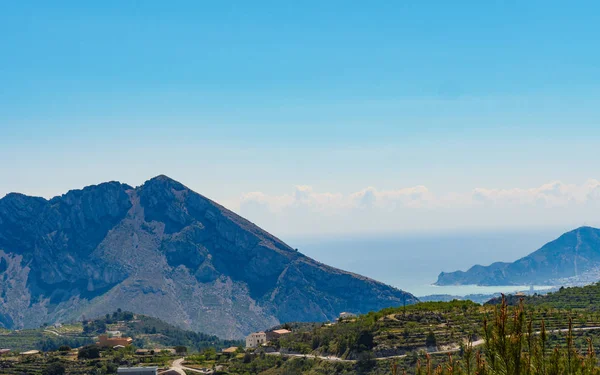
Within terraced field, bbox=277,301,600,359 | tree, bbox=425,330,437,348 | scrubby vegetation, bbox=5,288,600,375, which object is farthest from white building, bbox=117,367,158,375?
tree, bbox=425,330,437,348

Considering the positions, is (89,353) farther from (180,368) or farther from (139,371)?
(139,371)

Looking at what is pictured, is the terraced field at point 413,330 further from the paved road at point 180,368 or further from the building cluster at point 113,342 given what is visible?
the building cluster at point 113,342

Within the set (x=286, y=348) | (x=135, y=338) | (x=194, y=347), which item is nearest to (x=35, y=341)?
(x=135, y=338)

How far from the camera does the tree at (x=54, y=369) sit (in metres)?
86.8

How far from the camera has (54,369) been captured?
88.1 m

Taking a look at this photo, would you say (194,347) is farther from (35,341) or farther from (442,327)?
Answer: (442,327)

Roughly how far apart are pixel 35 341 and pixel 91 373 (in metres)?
76.5

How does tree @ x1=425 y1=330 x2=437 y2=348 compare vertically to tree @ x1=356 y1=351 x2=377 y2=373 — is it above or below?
above

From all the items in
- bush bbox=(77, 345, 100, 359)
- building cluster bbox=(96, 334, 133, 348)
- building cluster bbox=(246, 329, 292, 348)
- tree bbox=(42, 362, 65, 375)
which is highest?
building cluster bbox=(246, 329, 292, 348)

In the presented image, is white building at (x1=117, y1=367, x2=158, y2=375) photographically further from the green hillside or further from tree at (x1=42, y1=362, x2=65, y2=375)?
the green hillside

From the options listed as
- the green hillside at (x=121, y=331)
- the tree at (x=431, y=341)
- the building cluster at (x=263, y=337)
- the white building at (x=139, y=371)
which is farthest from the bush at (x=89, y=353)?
the green hillside at (x=121, y=331)

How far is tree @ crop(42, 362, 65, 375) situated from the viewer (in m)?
86.8

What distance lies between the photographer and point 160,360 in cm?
9838

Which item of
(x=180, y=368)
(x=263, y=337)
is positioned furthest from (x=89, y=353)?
(x=263, y=337)
